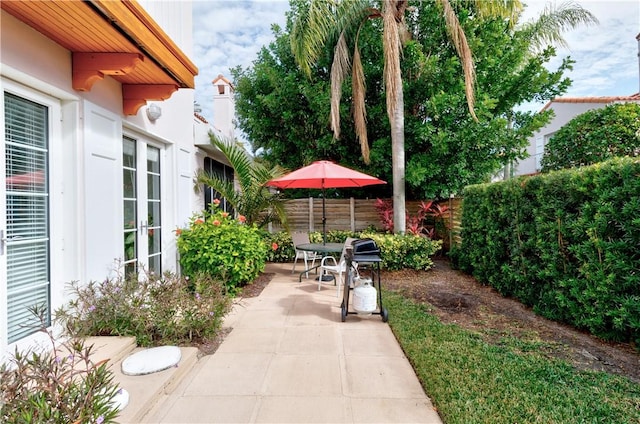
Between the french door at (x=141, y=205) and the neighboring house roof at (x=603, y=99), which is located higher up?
the neighboring house roof at (x=603, y=99)

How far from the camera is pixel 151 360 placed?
9.71 ft

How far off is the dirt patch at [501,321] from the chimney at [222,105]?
6598 millimetres

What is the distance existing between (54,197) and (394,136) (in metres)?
6.74

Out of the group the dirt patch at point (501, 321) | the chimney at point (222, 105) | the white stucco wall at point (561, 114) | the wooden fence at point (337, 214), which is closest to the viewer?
the dirt patch at point (501, 321)

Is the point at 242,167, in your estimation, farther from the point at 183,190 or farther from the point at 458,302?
the point at 458,302

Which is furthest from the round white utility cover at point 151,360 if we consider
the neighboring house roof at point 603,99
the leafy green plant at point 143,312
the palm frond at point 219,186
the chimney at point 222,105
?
the neighboring house roof at point 603,99

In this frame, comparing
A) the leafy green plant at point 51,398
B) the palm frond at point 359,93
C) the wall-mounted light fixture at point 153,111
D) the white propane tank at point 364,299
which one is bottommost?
the white propane tank at point 364,299

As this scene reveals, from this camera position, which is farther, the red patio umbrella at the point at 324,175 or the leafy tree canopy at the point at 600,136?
the leafy tree canopy at the point at 600,136

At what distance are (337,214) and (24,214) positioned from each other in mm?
7415

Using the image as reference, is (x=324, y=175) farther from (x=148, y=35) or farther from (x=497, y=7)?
(x=497, y=7)

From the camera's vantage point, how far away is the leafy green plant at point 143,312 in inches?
133

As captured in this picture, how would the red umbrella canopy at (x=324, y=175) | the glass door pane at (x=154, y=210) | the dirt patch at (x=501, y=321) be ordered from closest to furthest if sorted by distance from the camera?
the dirt patch at (x=501, y=321)
the glass door pane at (x=154, y=210)
the red umbrella canopy at (x=324, y=175)

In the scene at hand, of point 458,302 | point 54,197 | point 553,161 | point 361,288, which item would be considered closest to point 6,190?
point 54,197

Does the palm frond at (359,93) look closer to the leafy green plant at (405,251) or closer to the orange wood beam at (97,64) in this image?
the leafy green plant at (405,251)
